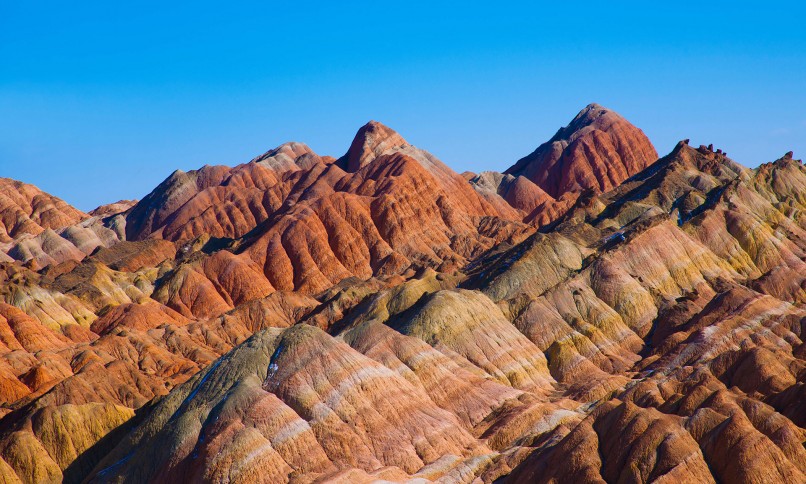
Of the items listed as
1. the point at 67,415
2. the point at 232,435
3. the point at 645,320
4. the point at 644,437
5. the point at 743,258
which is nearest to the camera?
the point at 644,437

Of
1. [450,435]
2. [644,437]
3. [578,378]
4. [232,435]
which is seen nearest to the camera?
[644,437]

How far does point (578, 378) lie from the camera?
4904 inches

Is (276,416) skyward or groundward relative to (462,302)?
groundward

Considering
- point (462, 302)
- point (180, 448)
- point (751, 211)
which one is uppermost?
point (751, 211)

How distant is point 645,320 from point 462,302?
28.6m

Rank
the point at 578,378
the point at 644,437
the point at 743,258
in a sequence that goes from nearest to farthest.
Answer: the point at 644,437, the point at 578,378, the point at 743,258

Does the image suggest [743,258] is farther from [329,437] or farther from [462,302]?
[329,437]

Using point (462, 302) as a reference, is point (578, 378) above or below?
below

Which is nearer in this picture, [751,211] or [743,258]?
[743,258]

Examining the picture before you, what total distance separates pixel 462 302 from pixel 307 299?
6153 cm

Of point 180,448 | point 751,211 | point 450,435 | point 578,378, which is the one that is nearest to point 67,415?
point 180,448

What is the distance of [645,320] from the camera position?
144 metres

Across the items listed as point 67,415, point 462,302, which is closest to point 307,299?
point 462,302

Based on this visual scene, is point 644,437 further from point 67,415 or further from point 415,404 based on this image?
point 67,415
